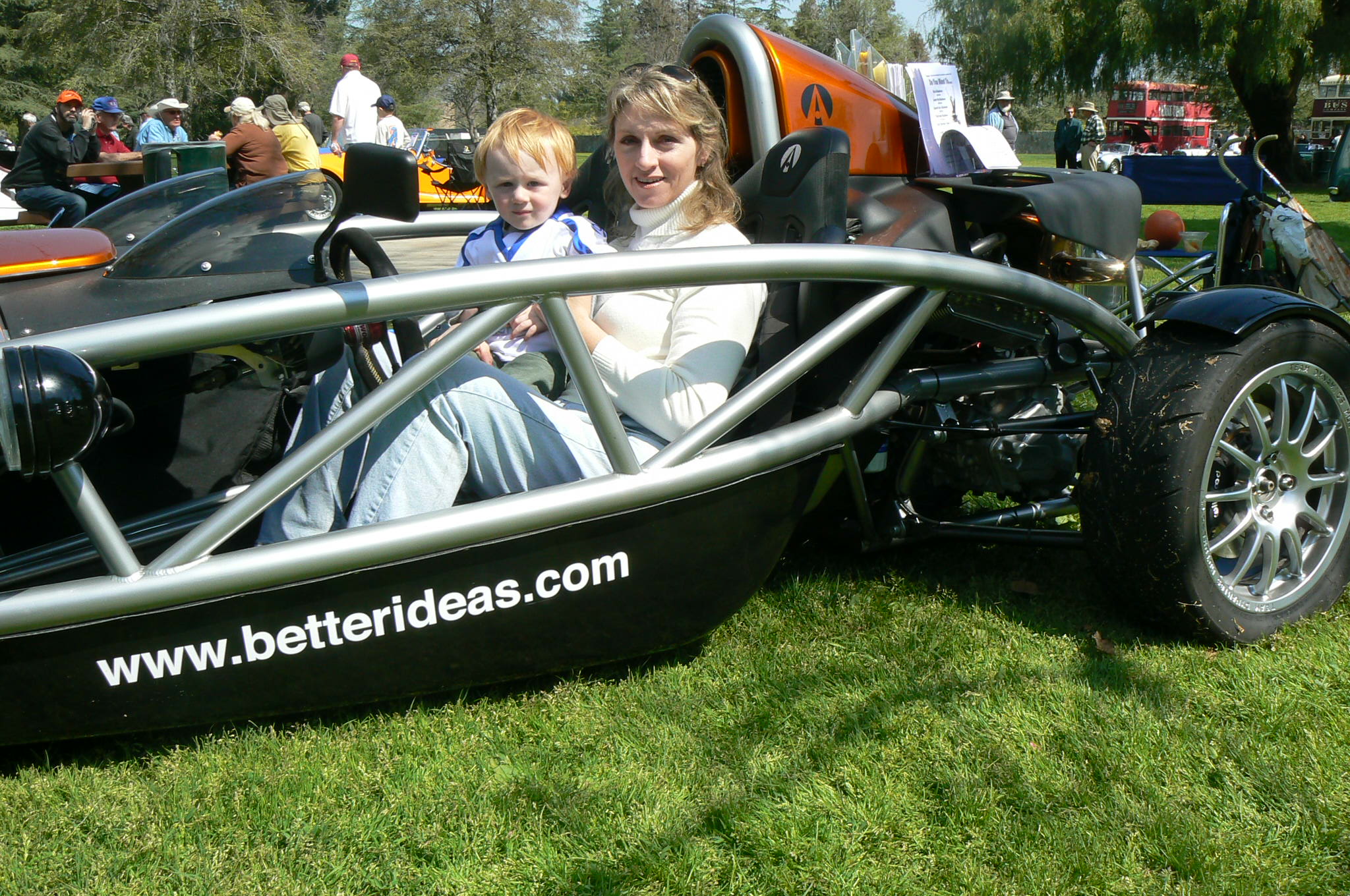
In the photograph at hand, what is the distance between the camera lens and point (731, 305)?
8.12 ft

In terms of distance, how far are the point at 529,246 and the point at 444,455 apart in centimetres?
79

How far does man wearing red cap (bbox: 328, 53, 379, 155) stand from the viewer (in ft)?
39.7

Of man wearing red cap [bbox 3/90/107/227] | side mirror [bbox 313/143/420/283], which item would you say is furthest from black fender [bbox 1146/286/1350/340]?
man wearing red cap [bbox 3/90/107/227]

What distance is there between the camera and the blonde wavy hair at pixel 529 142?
9.37 ft

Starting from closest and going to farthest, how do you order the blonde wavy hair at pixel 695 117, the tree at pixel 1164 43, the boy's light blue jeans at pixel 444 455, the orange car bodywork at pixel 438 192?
1. the boy's light blue jeans at pixel 444 455
2. the blonde wavy hair at pixel 695 117
3. the orange car bodywork at pixel 438 192
4. the tree at pixel 1164 43

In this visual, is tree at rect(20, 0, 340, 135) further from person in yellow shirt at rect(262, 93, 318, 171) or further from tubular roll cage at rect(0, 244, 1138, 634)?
tubular roll cage at rect(0, 244, 1138, 634)

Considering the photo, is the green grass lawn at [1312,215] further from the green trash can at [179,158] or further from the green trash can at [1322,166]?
the green trash can at [179,158]

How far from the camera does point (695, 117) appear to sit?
2686mm

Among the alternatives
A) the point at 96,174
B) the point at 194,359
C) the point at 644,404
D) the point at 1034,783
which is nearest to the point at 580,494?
the point at 644,404

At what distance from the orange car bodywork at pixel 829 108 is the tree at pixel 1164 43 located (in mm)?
21187

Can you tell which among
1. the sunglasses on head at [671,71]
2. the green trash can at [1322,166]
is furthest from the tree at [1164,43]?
the sunglasses on head at [671,71]

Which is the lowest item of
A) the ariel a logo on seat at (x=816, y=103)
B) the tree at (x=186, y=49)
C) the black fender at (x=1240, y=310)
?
the black fender at (x=1240, y=310)

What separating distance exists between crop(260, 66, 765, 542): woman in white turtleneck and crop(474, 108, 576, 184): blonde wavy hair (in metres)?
0.16

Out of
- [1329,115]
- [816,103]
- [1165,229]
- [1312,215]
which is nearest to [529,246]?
[816,103]
